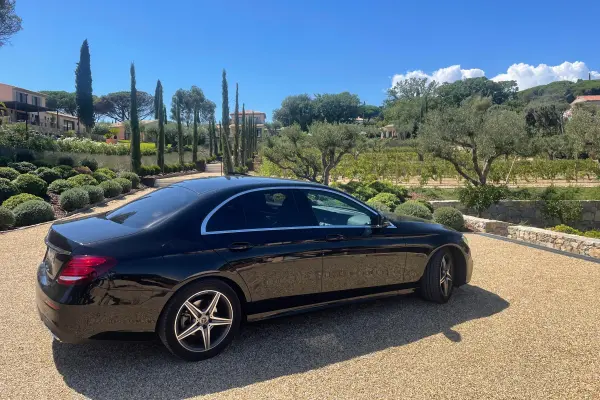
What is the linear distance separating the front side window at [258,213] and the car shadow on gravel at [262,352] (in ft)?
3.10

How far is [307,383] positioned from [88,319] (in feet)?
5.35

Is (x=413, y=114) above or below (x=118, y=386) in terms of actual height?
above

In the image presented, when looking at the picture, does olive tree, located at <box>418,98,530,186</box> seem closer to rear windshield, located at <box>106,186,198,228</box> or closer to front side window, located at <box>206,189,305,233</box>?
front side window, located at <box>206,189,305,233</box>

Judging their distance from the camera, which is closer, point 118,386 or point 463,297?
point 118,386

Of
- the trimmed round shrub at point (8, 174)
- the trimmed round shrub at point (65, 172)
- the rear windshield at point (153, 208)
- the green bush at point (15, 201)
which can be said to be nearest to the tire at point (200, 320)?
the rear windshield at point (153, 208)

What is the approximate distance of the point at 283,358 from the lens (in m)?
3.49

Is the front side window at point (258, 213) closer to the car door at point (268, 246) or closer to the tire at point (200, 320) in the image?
the car door at point (268, 246)

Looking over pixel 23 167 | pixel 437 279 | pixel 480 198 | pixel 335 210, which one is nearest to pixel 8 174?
pixel 23 167

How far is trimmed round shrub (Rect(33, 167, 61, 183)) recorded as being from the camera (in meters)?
16.0

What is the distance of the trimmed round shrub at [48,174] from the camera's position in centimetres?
1602

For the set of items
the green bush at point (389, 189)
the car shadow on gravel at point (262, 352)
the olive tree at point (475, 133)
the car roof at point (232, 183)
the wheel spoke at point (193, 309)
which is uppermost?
the olive tree at point (475, 133)

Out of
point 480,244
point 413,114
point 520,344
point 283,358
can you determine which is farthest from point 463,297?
point 413,114

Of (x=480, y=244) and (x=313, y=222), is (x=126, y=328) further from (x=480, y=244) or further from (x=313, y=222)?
(x=480, y=244)

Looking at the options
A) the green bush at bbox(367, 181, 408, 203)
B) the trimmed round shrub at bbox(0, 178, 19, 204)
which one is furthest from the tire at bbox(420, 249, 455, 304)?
the trimmed round shrub at bbox(0, 178, 19, 204)
